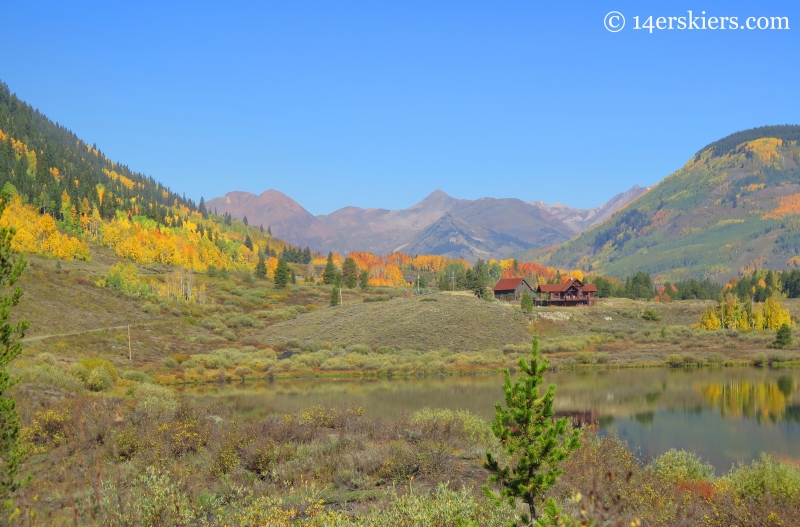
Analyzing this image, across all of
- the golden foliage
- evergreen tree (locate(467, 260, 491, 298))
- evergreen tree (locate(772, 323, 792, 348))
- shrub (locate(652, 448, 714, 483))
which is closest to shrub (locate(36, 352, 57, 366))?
shrub (locate(652, 448, 714, 483))

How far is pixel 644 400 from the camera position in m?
43.0

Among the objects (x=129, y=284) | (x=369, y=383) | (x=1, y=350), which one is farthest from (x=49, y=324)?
(x=1, y=350)

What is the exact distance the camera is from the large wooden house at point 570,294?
11194cm

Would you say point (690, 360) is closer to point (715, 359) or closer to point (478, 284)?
point (715, 359)

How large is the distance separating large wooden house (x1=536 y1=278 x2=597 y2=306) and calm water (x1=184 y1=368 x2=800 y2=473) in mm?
50605

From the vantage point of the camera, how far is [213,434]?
2048cm

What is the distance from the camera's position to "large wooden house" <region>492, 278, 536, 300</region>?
4575 inches

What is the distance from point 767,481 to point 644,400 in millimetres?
27704

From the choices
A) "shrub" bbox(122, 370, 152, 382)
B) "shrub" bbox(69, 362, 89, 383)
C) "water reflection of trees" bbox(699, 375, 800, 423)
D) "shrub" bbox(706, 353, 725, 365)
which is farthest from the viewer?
"shrub" bbox(706, 353, 725, 365)

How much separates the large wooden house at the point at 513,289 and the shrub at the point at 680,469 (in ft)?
313

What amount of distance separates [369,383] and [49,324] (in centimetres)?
3847

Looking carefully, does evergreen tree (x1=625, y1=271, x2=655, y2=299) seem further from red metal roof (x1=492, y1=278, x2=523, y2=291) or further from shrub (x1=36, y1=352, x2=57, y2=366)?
shrub (x1=36, y1=352, x2=57, y2=366)

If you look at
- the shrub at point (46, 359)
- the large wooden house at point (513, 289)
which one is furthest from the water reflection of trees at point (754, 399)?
the large wooden house at point (513, 289)

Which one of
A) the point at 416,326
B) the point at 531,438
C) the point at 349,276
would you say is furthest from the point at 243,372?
the point at 349,276
